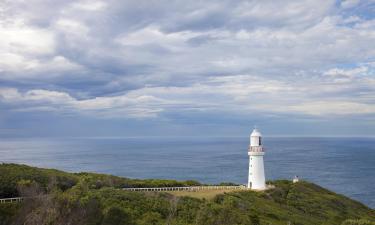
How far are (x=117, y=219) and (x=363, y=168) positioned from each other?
360ft

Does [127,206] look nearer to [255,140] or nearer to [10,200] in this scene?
[10,200]

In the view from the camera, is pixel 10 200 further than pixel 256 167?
No

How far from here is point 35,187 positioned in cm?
3209

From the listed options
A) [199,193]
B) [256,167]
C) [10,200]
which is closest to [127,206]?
[10,200]

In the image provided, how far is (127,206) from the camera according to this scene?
31.7m

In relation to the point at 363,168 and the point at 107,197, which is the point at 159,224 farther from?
the point at 363,168

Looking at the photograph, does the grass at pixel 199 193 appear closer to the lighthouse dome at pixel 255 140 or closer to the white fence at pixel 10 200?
the lighthouse dome at pixel 255 140

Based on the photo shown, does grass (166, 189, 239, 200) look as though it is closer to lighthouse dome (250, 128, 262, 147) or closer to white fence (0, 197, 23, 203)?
lighthouse dome (250, 128, 262, 147)

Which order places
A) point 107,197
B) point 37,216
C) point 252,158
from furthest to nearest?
point 252,158, point 107,197, point 37,216

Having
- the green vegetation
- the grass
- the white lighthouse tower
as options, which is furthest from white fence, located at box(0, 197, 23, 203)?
Result: the white lighthouse tower

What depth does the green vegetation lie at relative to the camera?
27438mm

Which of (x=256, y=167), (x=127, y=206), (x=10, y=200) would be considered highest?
(x=256, y=167)

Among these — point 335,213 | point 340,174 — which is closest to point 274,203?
point 335,213

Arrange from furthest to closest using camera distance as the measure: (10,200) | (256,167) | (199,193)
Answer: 1. (256,167)
2. (199,193)
3. (10,200)
